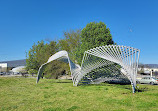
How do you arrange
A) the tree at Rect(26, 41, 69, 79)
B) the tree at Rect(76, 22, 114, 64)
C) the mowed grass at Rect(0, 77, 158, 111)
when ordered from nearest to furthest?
the mowed grass at Rect(0, 77, 158, 111) < the tree at Rect(76, 22, 114, 64) < the tree at Rect(26, 41, 69, 79)

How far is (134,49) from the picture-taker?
494 inches

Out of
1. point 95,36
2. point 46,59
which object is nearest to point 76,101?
point 95,36

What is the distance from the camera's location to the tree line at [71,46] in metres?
22.2

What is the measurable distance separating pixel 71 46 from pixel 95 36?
8.68 meters

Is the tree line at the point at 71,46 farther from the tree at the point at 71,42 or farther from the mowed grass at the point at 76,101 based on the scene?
the mowed grass at the point at 76,101

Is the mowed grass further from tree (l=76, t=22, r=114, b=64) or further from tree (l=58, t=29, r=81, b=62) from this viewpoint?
tree (l=58, t=29, r=81, b=62)

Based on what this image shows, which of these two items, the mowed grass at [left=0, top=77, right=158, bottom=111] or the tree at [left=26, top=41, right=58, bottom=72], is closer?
the mowed grass at [left=0, top=77, right=158, bottom=111]

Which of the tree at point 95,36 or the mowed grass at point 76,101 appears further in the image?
the tree at point 95,36

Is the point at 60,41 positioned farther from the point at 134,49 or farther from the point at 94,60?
the point at 134,49

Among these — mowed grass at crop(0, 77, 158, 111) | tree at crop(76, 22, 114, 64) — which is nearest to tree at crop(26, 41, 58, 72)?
tree at crop(76, 22, 114, 64)

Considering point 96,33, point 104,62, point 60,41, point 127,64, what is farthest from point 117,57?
point 60,41

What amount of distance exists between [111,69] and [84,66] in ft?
13.2

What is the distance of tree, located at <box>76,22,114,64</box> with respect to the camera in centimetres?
2180

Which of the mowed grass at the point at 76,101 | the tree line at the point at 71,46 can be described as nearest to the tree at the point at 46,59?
the tree line at the point at 71,46
